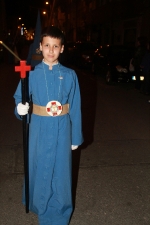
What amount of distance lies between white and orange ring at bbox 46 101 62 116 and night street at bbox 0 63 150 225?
133cm

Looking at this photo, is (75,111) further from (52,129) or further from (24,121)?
(24,121)

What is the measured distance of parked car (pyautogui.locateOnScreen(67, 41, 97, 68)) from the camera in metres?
14.2

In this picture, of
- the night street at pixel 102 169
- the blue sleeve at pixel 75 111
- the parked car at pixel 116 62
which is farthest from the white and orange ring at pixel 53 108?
the parked car at pixel 116 62

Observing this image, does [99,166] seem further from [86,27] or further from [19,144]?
[86,27]

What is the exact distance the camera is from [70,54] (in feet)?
57.5

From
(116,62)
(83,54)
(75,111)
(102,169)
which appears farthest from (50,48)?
(83,54)

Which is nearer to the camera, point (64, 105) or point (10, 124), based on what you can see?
point (64, 105)

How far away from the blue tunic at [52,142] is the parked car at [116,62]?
8363 mm

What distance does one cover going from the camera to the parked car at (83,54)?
14.2m

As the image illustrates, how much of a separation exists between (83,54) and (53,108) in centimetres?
1285

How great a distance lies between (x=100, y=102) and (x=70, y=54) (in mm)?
10240

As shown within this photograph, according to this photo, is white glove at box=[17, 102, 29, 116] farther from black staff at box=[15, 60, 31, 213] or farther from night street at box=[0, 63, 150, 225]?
night street at box=[0, 63, 150, 225]

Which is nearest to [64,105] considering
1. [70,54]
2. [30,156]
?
[30,156]

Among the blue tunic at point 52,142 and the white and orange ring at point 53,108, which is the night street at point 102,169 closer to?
the blue tunic at point 52,142
